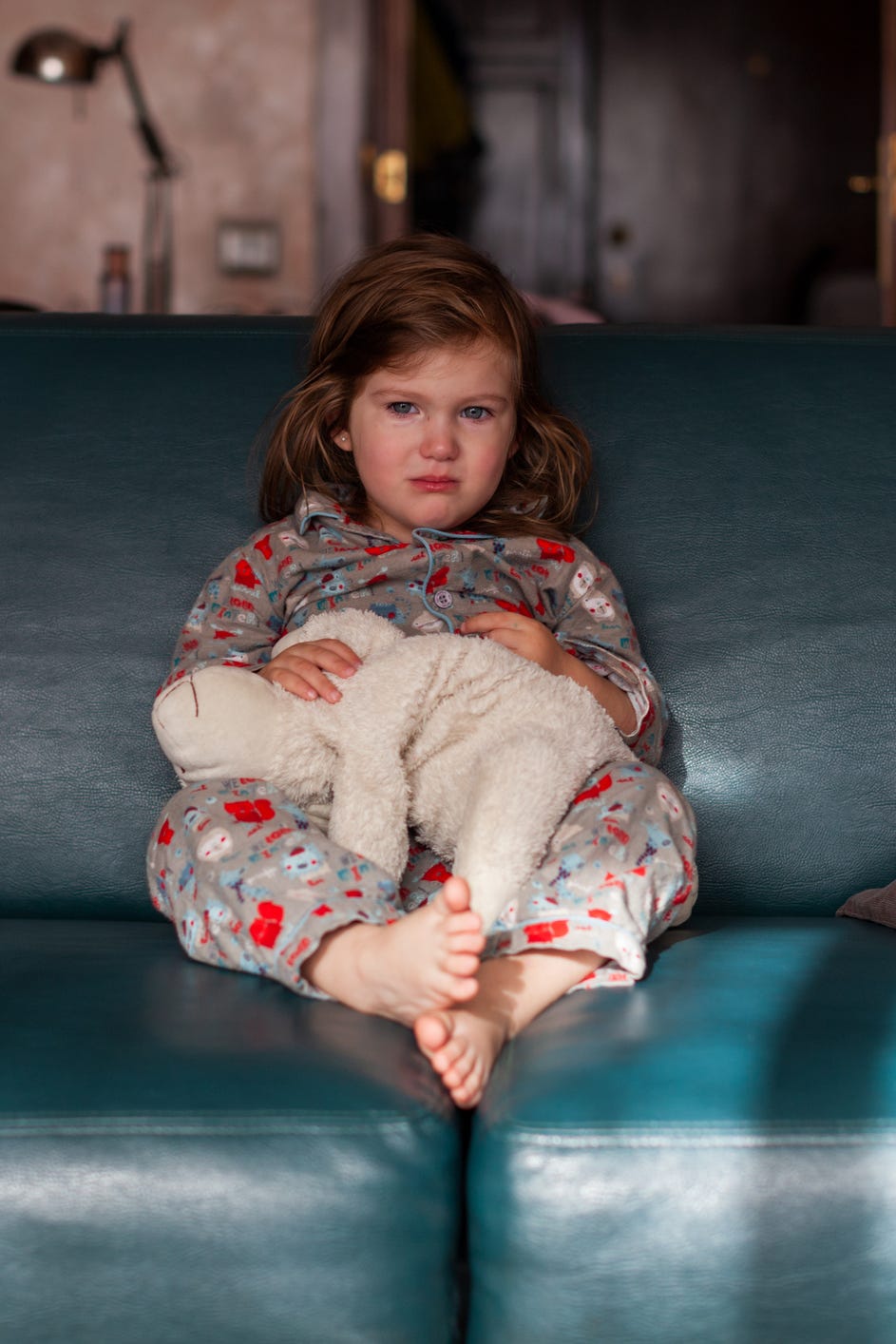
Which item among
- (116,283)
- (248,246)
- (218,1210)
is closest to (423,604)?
(218,1210)

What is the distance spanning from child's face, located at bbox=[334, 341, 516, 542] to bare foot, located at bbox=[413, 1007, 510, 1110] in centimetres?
64

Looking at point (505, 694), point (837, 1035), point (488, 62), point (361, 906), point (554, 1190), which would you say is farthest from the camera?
point (488, 62)

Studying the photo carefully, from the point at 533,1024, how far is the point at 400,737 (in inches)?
12.4

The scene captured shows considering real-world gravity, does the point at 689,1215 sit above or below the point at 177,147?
below

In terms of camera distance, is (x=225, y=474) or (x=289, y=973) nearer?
(x=289, y=973)

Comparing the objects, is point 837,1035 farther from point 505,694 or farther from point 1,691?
point 1,691

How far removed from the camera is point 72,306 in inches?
153

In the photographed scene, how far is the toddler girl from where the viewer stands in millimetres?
1071

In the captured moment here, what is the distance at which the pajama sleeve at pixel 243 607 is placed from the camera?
138cm

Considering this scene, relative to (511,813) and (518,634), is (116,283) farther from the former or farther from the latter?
(511,813)

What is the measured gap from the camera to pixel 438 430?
1.45 m

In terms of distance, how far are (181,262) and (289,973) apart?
3193 mm

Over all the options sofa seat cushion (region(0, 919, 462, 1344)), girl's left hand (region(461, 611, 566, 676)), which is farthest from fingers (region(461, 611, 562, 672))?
sofa seat cushion (region(0, 919, 462, 1344))

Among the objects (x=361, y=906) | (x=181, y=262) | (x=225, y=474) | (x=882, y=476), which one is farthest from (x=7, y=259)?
(x=361, y=906)
